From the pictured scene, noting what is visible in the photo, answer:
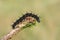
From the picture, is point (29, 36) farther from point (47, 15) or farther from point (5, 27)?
point (47, 15)

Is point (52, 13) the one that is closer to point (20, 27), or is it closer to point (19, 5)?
point (19, 5)

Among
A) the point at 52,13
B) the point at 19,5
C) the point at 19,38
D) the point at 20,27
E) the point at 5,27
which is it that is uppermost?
the point at 19,5

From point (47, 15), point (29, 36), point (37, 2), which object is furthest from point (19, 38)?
point (37, 2)

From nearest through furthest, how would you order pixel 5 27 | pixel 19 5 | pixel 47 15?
pixel 5 27
pixel 47 15
pixel 19 5

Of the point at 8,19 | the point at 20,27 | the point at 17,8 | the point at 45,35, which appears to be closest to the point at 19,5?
the point at 17,8

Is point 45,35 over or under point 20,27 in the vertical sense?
over

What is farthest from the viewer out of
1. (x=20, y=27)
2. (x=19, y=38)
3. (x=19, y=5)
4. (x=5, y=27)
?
(x=19, y=5)

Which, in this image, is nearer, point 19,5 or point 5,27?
point 5,27
